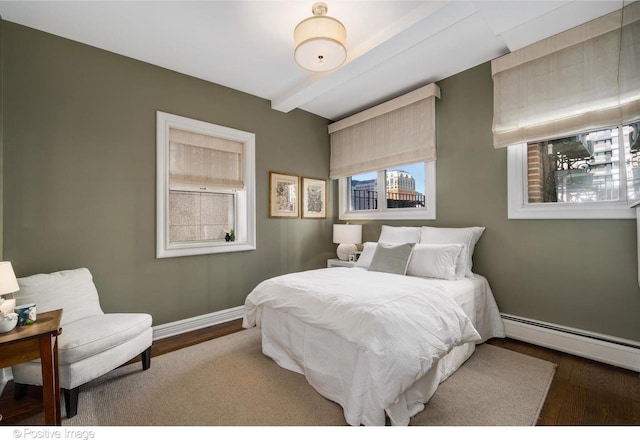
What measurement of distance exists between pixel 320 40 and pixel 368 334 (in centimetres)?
191

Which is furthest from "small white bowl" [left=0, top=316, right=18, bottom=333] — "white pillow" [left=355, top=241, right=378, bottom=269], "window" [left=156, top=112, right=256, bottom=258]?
"white pillow" [left=355, top=241, right=378, bottom=269]

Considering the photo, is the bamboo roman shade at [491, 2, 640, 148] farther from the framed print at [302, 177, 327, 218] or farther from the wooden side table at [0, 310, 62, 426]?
the wooden side table at [0, 310, 62, 426]

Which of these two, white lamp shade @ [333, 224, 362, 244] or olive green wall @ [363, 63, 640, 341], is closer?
olive green wall @ [363, 63, 640, 341]

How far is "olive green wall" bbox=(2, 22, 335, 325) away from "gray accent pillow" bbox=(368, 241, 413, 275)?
1.64 meters

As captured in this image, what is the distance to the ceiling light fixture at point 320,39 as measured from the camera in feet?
6.43

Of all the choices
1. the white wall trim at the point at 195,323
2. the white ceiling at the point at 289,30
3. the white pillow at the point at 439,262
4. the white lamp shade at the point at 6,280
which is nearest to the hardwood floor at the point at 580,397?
the white lamp shade at the point at 6,280

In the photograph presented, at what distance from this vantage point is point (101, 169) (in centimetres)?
263

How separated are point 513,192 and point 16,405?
4.16 m

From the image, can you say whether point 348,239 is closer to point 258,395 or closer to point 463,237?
point 463,237

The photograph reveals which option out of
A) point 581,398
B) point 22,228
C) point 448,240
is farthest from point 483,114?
point 22,228

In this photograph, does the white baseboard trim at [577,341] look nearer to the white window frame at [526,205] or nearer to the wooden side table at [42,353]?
the white window frame at [526,205]

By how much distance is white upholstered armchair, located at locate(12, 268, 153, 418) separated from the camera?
68.0 inches

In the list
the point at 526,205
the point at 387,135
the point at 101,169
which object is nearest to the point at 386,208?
the point at 387,135

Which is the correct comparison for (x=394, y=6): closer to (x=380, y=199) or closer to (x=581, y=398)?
(x=380, y=199)
